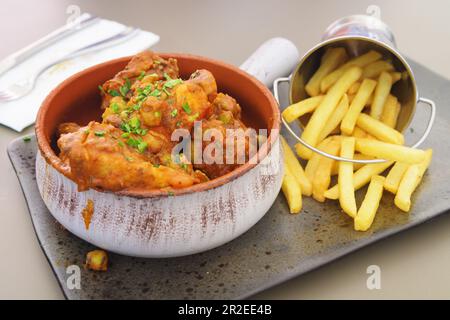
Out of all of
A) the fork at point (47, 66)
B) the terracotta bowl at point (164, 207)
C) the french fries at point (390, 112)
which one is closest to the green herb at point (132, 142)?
the terracotta bowl at point (164, 207)

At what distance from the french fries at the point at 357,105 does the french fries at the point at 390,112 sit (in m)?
0.09

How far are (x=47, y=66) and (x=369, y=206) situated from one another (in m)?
1.75

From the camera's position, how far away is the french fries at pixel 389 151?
1912 mm

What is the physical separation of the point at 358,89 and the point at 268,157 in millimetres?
705

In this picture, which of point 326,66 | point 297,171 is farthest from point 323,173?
point 326,66

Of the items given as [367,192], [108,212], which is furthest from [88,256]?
[367,192]

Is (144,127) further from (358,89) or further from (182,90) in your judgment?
(358,89)

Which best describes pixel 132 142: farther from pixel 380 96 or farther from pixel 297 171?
pixel 380 96

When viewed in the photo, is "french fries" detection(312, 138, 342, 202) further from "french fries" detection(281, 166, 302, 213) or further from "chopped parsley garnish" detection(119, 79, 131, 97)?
"chopped parsley garnish" detection(119, 79, 131, 97)

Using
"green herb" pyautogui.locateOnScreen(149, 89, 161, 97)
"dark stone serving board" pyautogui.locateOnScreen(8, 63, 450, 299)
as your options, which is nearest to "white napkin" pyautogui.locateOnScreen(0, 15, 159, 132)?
"dark stone serving board" pyautogui.locateOnScreen(8, 63, 450, 299)

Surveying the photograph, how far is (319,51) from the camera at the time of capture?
7.86 feet

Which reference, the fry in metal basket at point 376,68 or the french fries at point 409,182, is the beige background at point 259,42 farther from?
the fry in metal basket at point 376,68

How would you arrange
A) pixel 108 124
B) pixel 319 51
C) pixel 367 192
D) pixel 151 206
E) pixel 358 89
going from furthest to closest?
pixel 319 51 → pixel 358 89 → pixel 367 192 → pixel 108 124 → pixel 151 206

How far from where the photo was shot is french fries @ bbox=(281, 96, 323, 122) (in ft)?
6.82
